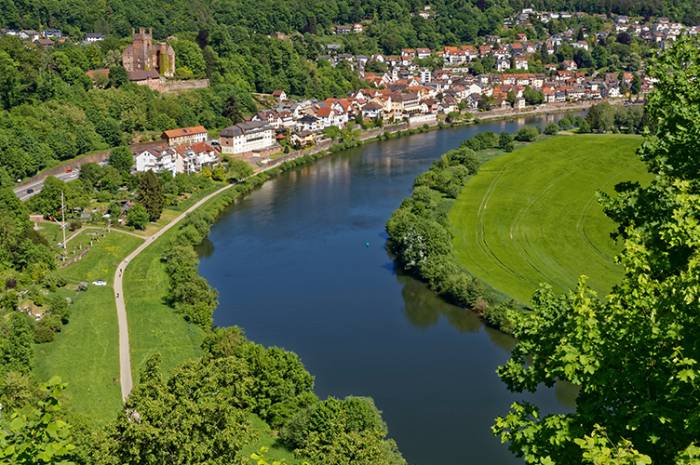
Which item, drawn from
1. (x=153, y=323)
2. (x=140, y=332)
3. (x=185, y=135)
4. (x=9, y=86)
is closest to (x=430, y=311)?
(x=153, y=323)

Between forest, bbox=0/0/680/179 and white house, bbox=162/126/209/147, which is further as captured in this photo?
white house, bbox=162/126/209/147

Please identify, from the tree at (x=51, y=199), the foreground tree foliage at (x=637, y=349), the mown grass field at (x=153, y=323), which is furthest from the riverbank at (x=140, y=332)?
the foreground tree foliage at (x=637, y=349)

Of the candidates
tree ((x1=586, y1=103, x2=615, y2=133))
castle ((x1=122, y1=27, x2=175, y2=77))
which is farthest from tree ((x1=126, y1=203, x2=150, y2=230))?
tree ((x1=586, y1=103, x2=615, y2=133))

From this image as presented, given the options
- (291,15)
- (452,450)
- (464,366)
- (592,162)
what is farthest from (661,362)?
(291,15)

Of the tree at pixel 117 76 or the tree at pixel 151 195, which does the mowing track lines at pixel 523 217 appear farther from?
the tree at pixel 117 76

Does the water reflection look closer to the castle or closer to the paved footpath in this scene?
the paved footpath

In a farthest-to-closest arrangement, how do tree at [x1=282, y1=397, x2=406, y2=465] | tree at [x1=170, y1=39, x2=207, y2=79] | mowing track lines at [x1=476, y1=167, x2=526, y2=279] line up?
tree at [x1=170, y1=39, x2=207, y2=79] < mowing track lines at [x1=476, y1=167, x2=526, y2=279] < tree at [x1=282, y1=397, x2=406, y2=465]
